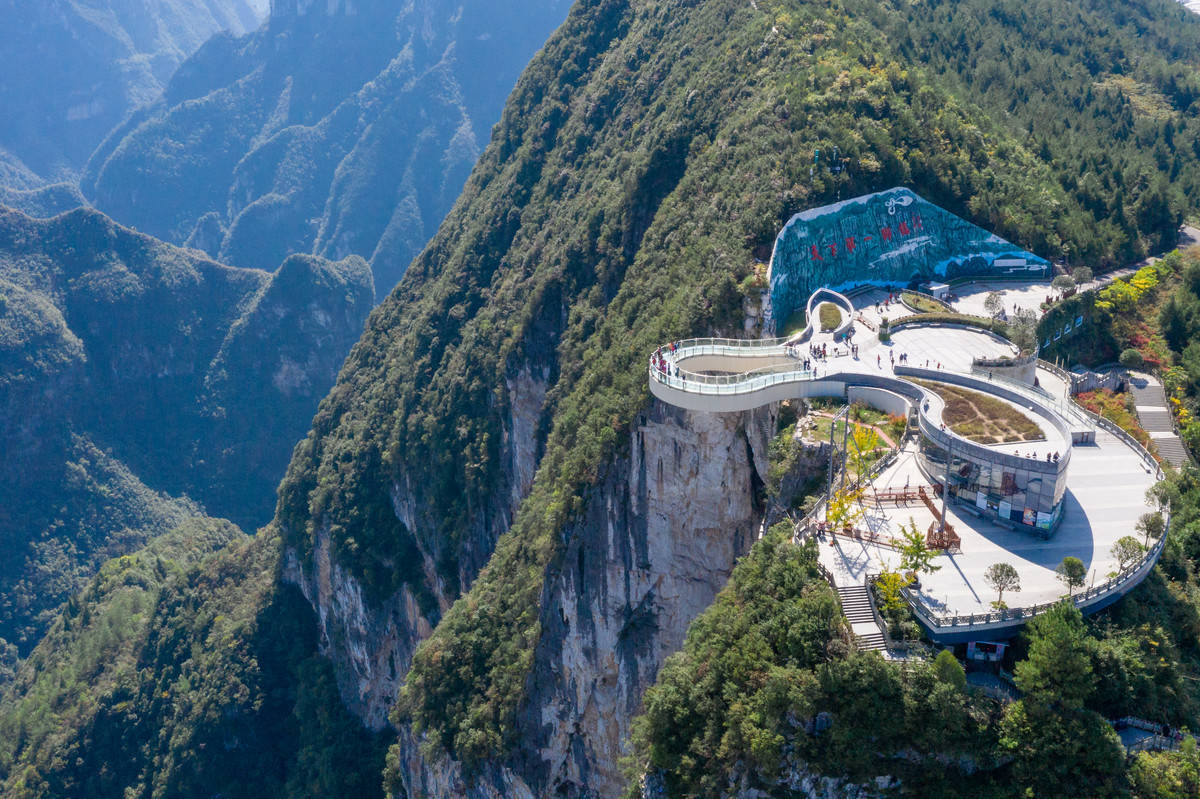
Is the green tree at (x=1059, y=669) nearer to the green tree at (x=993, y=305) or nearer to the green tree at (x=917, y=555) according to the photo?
the green tree at (x=917, y=555)

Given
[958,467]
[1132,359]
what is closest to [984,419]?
[958,467]

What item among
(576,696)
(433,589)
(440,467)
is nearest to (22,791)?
(433,589)

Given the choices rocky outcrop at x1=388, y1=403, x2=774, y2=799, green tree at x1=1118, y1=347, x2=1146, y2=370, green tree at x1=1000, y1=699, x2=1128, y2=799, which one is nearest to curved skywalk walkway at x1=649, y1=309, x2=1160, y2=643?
rocky outcrop at x1=388, y1=403, x2=774, y2=799

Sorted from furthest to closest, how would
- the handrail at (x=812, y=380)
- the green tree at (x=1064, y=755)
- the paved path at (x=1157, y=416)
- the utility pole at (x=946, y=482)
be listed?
the paved path at (x=1157, y=416) → the handrail at (x=812, y=380) → the utility pole at (x=946, y=482) → the green tree at (x=1064, y=755)

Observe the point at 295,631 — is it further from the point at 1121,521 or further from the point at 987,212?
the point at 1121,521

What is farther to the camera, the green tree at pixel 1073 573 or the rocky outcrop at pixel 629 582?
the rocky outcrop at pixel 629 582

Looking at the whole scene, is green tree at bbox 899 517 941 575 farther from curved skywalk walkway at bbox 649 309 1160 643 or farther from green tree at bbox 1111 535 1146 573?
green tree at bbox 1111 535 1146 573

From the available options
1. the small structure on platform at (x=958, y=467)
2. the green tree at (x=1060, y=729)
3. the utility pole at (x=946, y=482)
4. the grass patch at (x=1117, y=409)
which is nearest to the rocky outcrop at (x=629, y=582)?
the small structure on platform at (x=958, y=467)
